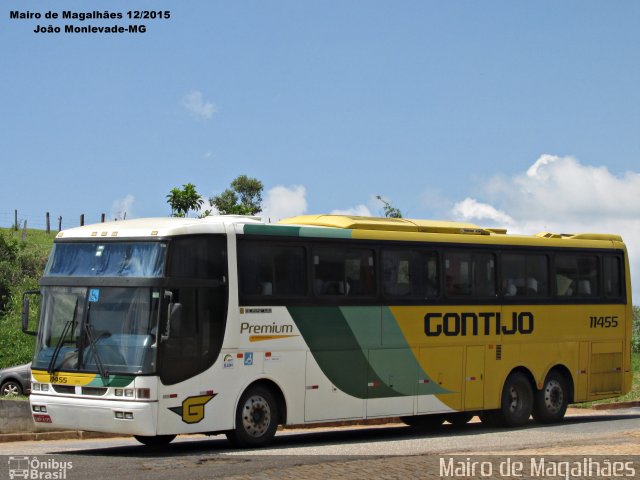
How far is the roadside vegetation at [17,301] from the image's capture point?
43.3 m

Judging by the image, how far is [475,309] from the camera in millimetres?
22250

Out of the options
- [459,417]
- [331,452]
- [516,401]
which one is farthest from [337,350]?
[516,401]

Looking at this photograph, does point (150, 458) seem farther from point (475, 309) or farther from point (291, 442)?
point (475, 309)

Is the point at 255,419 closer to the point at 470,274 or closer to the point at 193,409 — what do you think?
the point at 193,409

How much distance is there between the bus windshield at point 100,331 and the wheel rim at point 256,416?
6.67 ft

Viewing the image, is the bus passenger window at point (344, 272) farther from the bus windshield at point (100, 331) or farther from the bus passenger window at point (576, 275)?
the bus passenger window at point (576, 275)

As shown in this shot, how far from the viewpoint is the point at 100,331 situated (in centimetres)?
1719

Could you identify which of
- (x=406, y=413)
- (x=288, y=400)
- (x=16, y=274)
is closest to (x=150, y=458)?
(x=288, y=400)

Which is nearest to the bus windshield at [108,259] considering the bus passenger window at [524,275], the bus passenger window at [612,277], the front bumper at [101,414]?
the front bumper at [101,414]

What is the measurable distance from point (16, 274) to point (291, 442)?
41615 mm

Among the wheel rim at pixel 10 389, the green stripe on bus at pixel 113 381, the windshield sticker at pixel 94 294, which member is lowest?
the wheel rim at pixel 10 389

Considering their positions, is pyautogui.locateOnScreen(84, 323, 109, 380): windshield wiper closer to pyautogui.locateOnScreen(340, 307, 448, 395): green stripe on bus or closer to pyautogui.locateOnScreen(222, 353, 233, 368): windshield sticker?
pyautogui.locateOnScreen(222, 353, 233, 368): windshield sticker

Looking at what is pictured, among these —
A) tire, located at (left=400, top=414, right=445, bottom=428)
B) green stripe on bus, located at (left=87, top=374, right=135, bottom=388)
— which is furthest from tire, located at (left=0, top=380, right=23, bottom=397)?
green stripe on bus, located at (left=87, top=374, right=135, bottom=388)

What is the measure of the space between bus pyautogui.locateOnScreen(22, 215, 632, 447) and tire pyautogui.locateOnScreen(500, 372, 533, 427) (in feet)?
0.13
